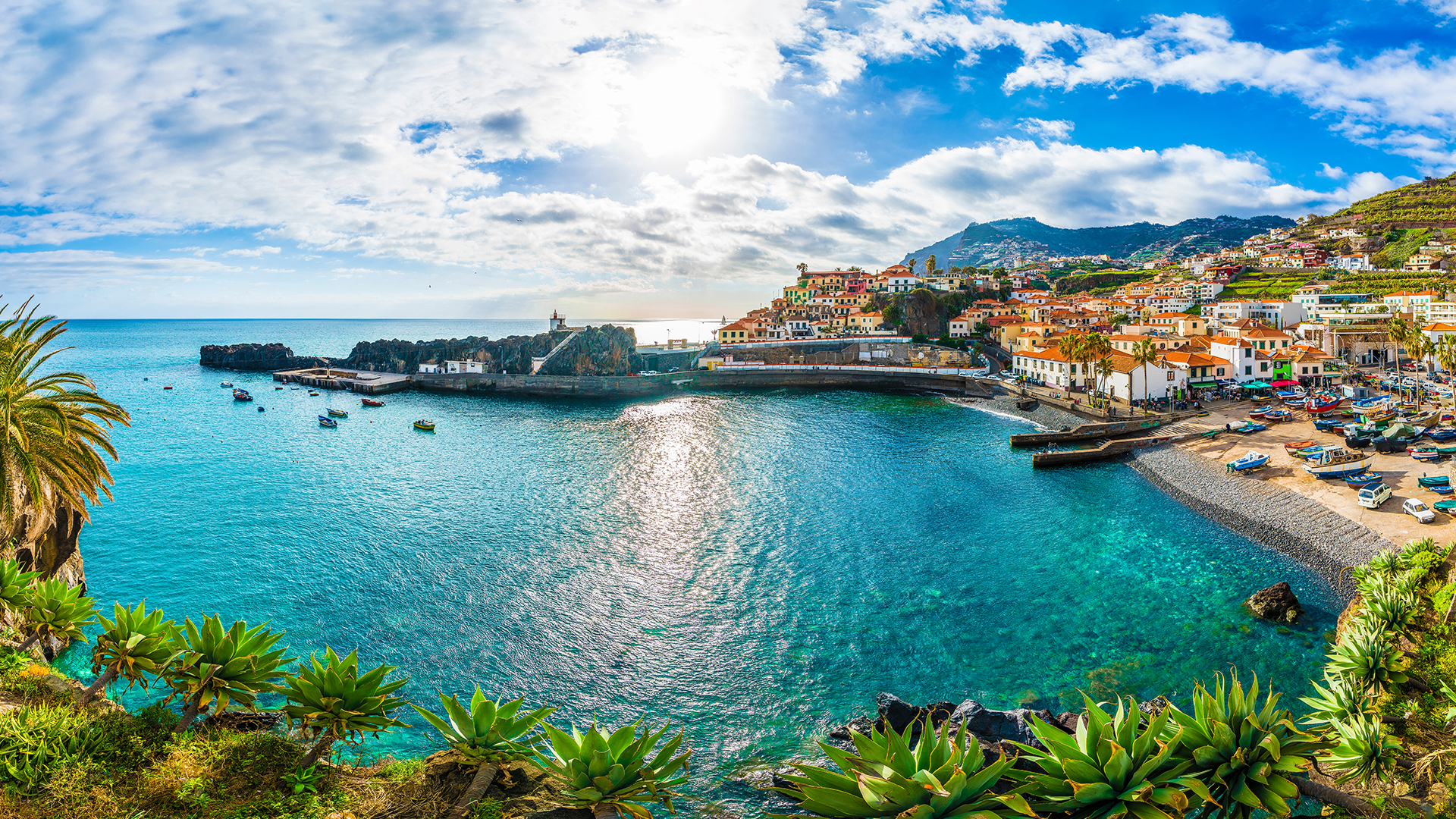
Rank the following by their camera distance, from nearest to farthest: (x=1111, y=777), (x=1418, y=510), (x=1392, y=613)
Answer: (x=1111, y=777)
(x=1392, y=613)
(x=1418, y=510)

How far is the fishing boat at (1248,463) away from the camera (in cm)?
3566

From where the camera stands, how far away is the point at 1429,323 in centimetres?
7450

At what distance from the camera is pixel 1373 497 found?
2844 centimetres

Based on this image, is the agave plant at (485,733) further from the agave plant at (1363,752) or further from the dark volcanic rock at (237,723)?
the agave plant at (1363,752)

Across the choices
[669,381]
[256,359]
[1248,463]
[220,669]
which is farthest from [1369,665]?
[256,359]

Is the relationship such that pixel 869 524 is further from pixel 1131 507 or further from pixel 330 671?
pixel 330 671

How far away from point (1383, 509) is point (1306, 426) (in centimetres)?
2122

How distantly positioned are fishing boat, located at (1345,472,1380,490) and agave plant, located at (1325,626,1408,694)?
28.6 m

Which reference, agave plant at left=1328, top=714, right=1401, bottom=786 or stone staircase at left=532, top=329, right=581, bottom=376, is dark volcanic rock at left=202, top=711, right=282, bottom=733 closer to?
agave plant at left=1328, top=714, right=1401, bottom=786

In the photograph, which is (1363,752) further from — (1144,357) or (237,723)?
(1144,357)

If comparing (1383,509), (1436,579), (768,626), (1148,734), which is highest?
(1148,734)

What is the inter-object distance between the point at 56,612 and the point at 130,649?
10.2ft

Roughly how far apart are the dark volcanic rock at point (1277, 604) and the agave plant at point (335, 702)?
27.7 metres

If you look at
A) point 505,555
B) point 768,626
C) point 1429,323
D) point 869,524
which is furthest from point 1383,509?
point 1429,323
